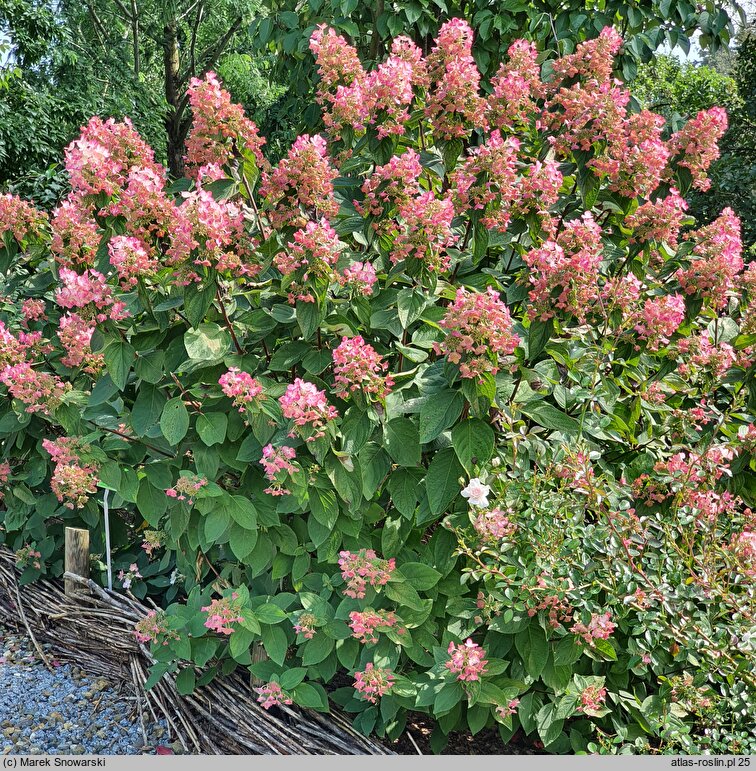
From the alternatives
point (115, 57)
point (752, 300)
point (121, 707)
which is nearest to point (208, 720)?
point (121, 707)

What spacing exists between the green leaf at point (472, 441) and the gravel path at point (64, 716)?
1.22 m

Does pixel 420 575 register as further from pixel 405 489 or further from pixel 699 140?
pixel 699 140

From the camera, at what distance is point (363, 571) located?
1.88m

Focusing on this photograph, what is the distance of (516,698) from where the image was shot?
77.2 inches

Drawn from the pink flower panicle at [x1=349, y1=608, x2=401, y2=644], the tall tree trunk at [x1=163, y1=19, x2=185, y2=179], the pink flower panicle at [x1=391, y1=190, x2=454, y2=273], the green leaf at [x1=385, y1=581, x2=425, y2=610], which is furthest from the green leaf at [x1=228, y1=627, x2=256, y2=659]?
the tall tree trunk at [x1=163, y1=19, x2=185, y2=179]


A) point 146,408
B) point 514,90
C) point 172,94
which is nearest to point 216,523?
point 146,408

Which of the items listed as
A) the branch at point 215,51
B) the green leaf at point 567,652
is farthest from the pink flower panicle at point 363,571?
the branch at point 215,51

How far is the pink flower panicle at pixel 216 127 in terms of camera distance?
188 centimetres

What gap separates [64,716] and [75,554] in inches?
20.3

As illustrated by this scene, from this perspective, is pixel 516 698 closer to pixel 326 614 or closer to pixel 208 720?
pixel 326 614

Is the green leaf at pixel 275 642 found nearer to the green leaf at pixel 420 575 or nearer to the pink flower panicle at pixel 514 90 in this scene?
the green leaf at pixel 420 575

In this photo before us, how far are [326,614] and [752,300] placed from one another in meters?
1.41

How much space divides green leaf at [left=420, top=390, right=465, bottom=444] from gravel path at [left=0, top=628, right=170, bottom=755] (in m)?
1.22

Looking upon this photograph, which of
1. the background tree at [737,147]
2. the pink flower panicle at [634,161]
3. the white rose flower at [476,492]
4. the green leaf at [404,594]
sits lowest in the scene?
the green leaf at [404,594]
